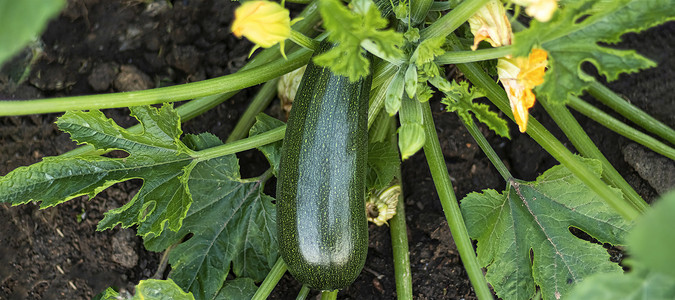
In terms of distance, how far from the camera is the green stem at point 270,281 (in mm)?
2053

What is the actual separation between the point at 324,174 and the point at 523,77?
0.64m

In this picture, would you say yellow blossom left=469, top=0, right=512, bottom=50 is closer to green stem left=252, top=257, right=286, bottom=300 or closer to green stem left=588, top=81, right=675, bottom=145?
green stem left=588, top=81, right=675, bottom=145

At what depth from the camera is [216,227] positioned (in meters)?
2.18

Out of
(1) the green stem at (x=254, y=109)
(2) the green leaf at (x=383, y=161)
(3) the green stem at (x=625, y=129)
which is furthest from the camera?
(1) the green stem at (x=254, y=109)

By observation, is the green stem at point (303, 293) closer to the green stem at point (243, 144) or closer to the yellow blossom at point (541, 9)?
the green stem at point (243, 144)

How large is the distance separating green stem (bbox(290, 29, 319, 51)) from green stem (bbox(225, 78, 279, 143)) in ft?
2.19

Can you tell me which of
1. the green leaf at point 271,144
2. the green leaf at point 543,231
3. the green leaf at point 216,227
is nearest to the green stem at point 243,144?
the green leaf at point 271,144

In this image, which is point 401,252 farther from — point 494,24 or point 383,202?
point 494,24

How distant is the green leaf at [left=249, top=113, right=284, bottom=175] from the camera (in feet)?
6.97

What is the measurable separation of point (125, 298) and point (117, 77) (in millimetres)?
955

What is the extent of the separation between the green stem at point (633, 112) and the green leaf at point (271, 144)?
1258 mm

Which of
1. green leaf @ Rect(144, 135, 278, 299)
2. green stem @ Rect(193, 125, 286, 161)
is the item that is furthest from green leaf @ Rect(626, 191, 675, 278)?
green leaf @ Rect(144, 135, 278, 299)

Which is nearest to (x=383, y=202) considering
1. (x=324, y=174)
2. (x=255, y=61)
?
(x=324, y=174)

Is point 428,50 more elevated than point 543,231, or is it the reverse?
point 428,50
